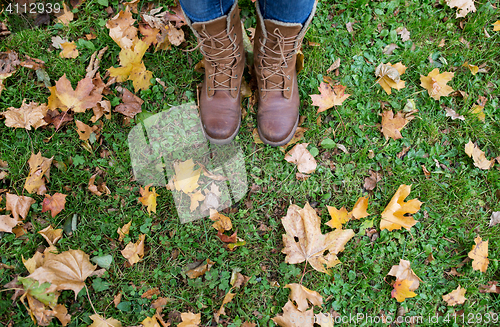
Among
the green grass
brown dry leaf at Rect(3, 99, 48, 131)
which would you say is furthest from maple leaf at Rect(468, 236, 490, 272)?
brown dry leaf at Rect(3, 99, 48, 131)

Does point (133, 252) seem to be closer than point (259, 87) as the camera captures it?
Yes

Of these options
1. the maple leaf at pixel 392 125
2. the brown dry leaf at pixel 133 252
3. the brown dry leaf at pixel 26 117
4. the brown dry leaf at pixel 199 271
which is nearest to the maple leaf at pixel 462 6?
the maple leaf at pixel 392 125

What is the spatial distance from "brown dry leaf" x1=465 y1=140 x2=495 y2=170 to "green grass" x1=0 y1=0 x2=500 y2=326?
43 millimetres

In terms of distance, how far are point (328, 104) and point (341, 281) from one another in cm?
122

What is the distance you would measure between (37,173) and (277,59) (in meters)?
1.79

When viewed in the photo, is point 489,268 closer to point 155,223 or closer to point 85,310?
point 155,223

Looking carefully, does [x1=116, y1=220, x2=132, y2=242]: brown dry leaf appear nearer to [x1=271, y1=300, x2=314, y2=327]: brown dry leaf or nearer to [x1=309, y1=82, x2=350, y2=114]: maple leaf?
[x1=271, y1=300, x2=314, y2=327]: brown dry leaf

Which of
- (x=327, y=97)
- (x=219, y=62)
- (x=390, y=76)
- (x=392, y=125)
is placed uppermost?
(x=219, y=62)

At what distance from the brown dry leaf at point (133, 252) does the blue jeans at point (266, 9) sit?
4.61 ft

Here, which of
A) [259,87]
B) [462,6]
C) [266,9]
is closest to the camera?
[266,9]

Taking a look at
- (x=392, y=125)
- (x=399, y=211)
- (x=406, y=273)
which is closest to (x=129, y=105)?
(x=392, y=125)

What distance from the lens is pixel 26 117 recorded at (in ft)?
6.78

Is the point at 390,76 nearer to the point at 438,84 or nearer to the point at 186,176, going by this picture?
the point at 438,84

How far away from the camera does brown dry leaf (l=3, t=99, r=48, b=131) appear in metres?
2.05
